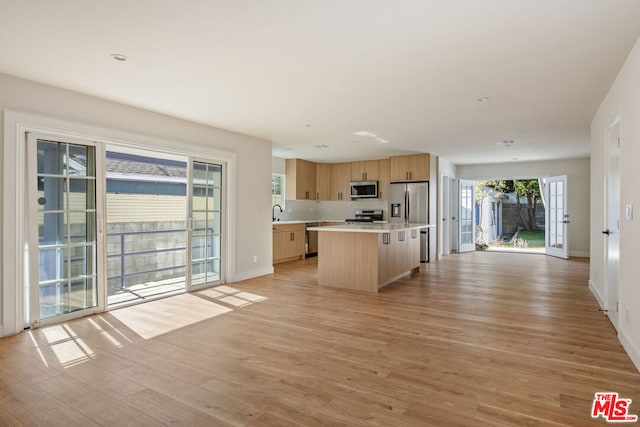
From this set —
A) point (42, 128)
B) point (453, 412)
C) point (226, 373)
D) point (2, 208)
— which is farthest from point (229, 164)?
point (453, 412)

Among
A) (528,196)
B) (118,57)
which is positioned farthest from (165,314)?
(528,196)

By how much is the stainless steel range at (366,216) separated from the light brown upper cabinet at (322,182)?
2.97 feet

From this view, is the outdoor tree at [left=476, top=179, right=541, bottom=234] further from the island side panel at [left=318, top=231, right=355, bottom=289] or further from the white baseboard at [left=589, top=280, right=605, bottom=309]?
the island side panel at [left=318, top=231, right=355, bottom=289]

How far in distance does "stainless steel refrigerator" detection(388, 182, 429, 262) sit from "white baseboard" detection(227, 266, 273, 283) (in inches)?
138

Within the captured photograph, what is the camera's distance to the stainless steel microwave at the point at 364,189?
8914mm

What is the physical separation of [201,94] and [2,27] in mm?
1702

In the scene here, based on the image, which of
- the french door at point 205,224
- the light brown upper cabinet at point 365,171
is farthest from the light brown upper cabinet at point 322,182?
the french door at point 205,224

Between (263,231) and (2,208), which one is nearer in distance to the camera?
(2,208)

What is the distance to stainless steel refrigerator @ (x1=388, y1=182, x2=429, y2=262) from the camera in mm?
8148

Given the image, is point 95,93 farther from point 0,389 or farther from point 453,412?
point 453,412

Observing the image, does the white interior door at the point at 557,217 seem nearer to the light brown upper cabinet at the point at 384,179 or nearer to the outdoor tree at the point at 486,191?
the outdoor tree at the point at 486,191

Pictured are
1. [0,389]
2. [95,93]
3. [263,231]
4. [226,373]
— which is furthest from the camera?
[263,231]

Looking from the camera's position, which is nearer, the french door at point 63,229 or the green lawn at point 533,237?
the french door at point 63,229

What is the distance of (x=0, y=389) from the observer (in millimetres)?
2346
